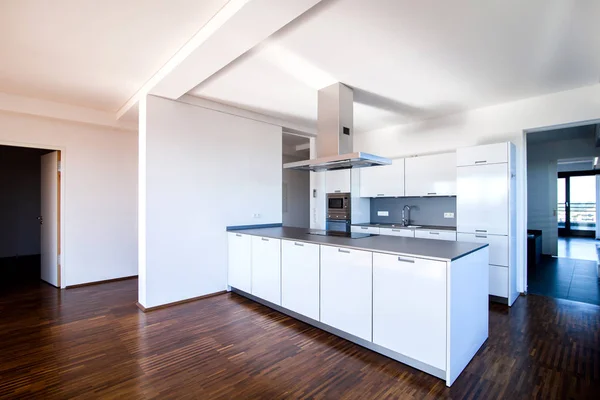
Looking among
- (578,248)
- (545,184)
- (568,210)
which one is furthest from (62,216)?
(568,210)

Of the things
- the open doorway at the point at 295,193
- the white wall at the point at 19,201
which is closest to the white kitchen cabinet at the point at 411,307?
the open doorway at the point at 295,193

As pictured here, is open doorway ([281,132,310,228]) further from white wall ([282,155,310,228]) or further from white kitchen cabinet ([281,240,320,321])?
white kitchen cabinet ([281,240,320,321])

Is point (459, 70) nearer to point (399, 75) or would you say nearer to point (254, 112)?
point (399, 75)

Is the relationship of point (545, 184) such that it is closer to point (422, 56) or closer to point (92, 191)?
point (422, 56)

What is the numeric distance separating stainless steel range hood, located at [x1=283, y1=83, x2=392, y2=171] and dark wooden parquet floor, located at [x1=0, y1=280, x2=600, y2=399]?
179 cm

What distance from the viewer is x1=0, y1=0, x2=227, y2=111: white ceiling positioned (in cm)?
208

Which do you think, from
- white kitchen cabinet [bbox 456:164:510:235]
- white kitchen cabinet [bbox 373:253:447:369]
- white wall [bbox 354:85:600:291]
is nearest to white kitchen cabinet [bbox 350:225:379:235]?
white kitchen cabinet [bbox 456:164:510:235]

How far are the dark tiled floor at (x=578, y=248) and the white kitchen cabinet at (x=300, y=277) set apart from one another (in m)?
7.16

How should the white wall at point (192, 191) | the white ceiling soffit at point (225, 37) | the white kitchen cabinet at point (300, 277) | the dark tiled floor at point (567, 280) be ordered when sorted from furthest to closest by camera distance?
the dark tiled floor at point (567, 280)
the white wall at point (192, 191)
the white kitchen cabinet at point (300, 277)
the white ceiling soffit at point (225, 37)

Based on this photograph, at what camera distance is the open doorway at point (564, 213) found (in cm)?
477

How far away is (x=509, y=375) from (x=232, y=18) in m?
3.19

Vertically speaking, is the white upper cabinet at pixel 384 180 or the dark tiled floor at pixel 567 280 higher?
the white upper cabinet at pixel 384 180

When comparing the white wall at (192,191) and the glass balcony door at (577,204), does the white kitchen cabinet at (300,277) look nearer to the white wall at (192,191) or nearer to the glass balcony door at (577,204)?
the white wall at (192,191)

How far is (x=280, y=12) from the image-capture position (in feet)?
6.30
